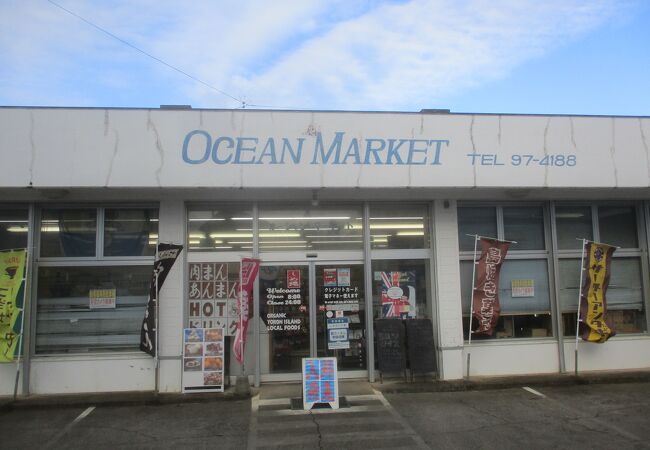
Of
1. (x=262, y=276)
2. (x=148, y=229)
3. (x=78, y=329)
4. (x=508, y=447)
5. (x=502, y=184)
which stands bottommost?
(x=508, y=447)

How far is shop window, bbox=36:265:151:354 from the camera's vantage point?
8945mm

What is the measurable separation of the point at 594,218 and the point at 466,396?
468 cm

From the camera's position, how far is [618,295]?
1023 cm

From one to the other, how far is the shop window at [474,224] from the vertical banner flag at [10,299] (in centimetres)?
784

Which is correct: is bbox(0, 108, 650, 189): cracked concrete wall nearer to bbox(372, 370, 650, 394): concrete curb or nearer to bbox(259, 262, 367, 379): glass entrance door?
bbox(259, 262, 367, 379): glass entrance door

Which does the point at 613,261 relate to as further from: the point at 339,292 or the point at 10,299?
the point at 10,299

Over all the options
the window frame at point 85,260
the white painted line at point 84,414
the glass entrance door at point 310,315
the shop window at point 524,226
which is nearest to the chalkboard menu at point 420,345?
the glass entrance door at point 310,315

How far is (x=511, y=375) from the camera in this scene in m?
9.52

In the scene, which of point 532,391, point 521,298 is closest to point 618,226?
point 521,298

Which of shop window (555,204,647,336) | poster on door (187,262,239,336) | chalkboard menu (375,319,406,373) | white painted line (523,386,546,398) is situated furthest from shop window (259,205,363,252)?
shop window (555,204,647,336)

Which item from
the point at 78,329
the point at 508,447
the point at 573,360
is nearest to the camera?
the point at 508,447

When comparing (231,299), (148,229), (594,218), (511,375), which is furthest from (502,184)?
(148,229)

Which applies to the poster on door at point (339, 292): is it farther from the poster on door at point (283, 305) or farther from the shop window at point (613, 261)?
the shop window at point (613, 261)

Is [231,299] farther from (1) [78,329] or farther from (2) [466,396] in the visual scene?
(2) [466,396]
